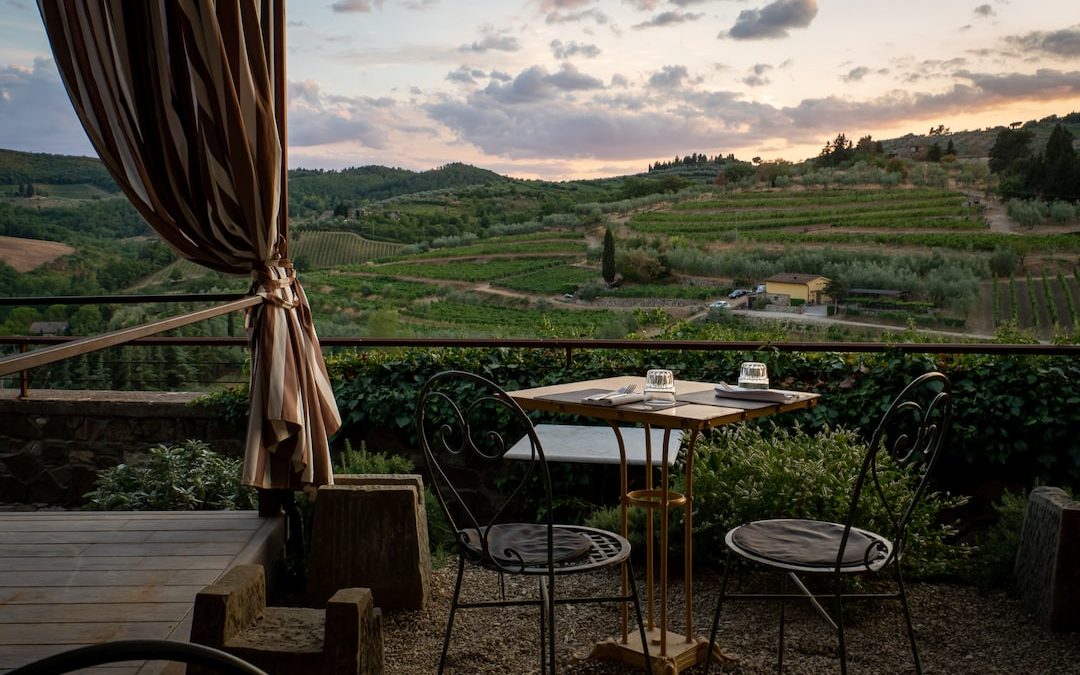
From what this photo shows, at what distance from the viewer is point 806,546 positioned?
2.17 metres

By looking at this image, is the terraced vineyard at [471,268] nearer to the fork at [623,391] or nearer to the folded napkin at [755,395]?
the fork at [623,391]

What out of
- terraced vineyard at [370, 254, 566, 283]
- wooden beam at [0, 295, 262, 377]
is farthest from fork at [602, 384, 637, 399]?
terraced vineyard at [370, 254, 566, 283]

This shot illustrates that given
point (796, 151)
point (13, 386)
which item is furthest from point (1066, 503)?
point (796, 151)

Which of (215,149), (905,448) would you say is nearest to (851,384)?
(905,448)

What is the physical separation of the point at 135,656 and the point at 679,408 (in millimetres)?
1723

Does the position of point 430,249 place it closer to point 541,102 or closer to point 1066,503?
point 541,102

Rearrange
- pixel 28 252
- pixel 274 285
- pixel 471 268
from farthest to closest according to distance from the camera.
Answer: pixel 471 268 < pixel 28 252 < pixel 274 285

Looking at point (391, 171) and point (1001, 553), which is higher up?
point (391, 171)

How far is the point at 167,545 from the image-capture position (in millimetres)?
3051

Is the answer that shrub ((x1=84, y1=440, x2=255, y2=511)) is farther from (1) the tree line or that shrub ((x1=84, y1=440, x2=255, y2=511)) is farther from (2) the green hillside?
(1) the tree line

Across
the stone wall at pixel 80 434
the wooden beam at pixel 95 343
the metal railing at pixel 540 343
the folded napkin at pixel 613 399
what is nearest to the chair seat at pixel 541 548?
the folded napkin at pixel 613 399

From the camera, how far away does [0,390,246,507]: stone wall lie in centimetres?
467

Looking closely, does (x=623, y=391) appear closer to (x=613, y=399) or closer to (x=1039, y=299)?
(x=613, y=399)

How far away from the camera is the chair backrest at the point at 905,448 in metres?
1.94
